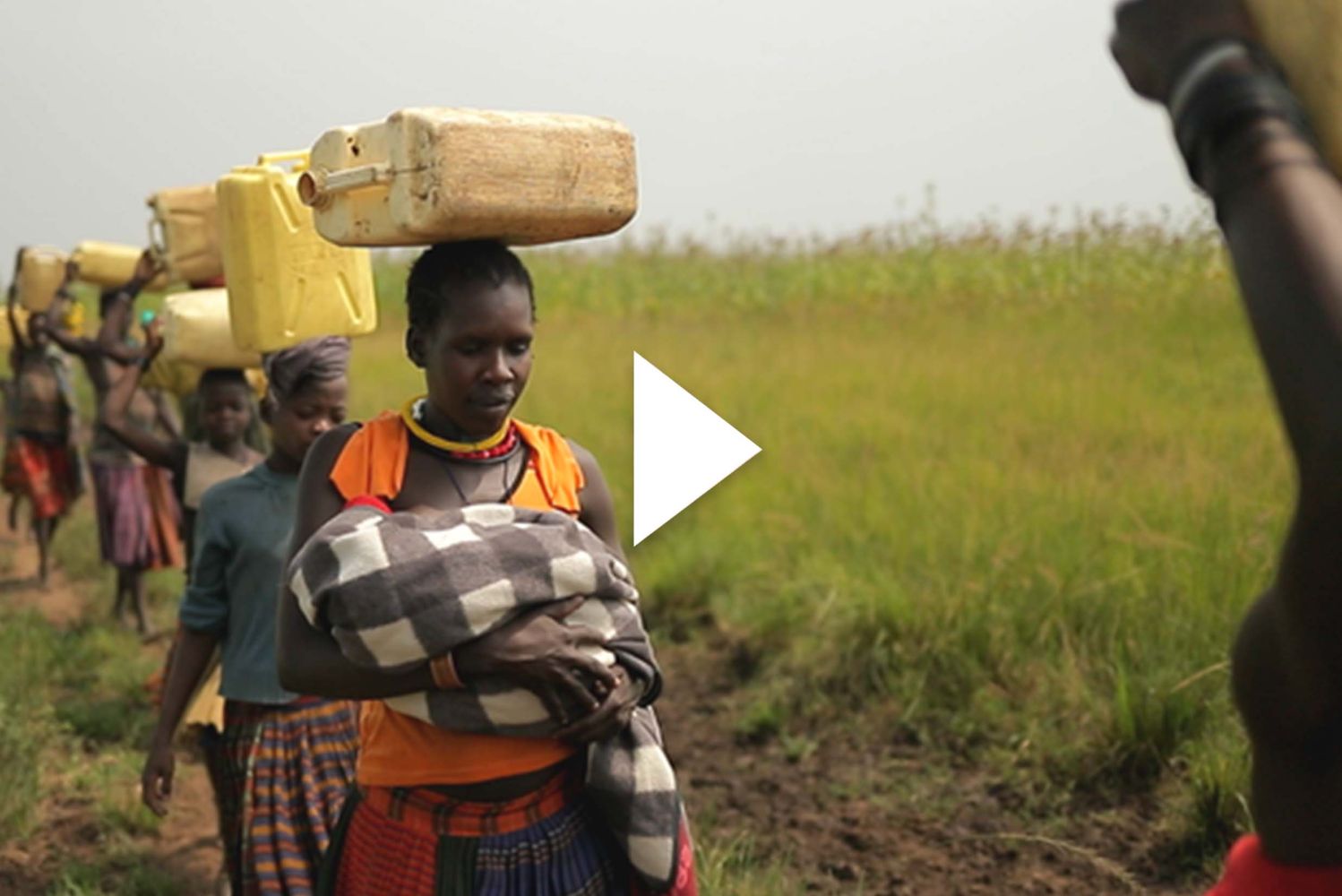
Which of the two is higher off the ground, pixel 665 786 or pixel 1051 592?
pixel 665 786

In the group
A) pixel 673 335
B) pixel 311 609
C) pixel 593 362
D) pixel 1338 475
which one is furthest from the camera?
pixel 673 335

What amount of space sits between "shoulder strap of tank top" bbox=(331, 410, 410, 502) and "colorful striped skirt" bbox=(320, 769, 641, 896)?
1.44 feet

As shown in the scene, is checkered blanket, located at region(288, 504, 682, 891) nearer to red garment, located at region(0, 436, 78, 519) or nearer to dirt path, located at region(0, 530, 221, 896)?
dirt path, located at region(0, 530, 221, 896)

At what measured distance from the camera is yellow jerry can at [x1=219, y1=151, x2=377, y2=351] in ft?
10.9

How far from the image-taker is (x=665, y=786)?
88.7 inches

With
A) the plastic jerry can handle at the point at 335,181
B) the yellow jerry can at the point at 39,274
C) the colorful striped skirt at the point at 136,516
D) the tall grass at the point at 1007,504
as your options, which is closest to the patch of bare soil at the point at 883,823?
the tall grass at the point at 1007,504

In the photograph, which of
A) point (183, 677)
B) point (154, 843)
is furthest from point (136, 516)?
point (183, 677)

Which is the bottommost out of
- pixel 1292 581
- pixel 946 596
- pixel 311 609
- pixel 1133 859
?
pixel 1133 859

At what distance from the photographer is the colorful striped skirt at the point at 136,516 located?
7.20m

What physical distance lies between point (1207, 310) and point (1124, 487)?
1786 millimetres

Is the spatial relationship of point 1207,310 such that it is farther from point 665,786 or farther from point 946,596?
point 665,786

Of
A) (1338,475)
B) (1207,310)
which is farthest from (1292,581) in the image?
(1207,310)

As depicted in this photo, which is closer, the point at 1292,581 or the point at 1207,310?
the point at 1292,581

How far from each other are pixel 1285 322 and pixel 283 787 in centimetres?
266
